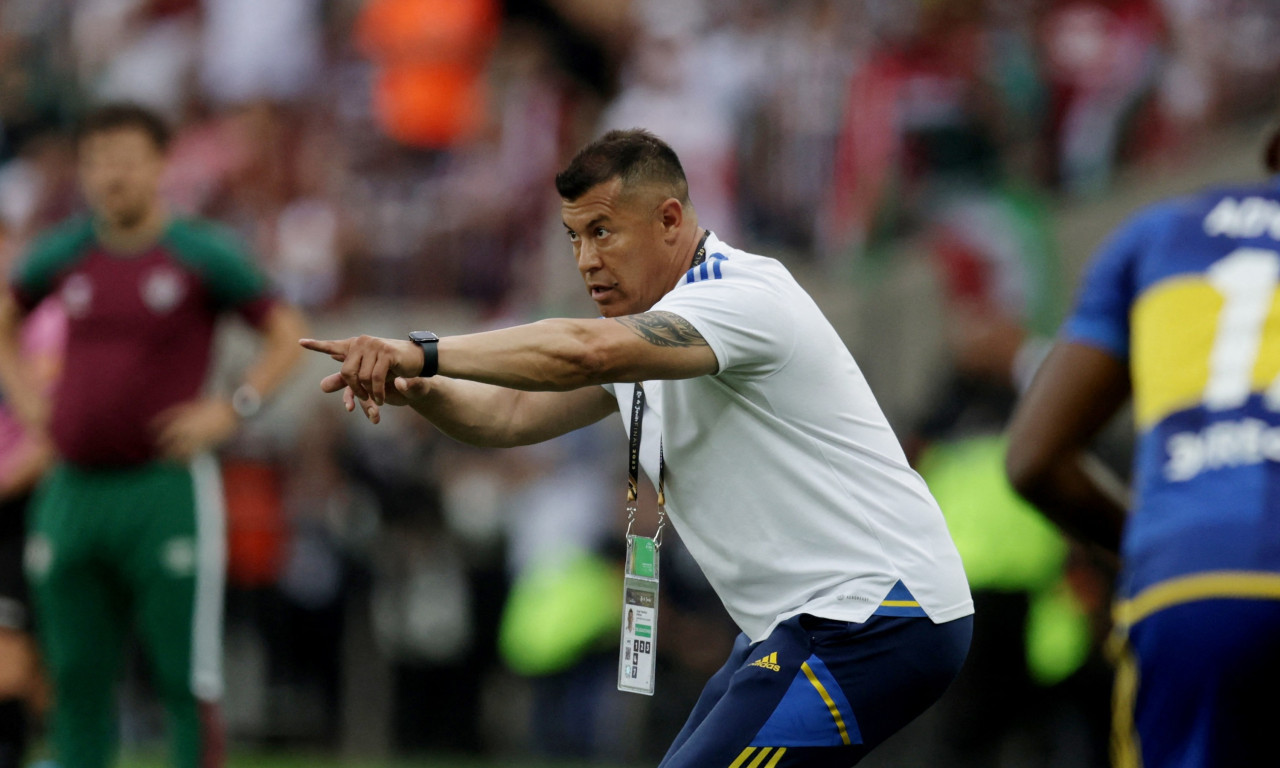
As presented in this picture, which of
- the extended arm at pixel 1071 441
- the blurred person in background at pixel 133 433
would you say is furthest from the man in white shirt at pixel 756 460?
the blurred person in background at pixel 133 433

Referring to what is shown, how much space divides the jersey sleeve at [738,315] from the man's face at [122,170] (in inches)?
148

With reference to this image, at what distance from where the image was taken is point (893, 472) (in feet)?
14.5

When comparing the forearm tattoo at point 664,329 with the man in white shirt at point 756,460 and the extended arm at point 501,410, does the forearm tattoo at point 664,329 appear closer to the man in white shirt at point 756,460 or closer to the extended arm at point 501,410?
the man in white shirt at point 756,460

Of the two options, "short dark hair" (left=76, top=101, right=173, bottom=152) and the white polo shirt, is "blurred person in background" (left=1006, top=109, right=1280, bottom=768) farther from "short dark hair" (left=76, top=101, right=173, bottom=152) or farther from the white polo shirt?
"short dark hair" (left=76, top=101, right=173, bottom=152)

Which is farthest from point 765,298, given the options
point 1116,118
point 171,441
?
point 1116,118

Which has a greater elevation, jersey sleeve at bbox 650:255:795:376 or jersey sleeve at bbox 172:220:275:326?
jersey sleeve at bbox 172:220:275:326

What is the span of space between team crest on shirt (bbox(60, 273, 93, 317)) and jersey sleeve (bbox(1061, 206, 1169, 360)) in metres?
5.06

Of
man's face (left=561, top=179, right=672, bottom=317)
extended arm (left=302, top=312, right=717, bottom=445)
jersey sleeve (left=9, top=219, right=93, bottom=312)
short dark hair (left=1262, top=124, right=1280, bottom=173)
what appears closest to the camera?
short dark hair (left=1262, top=124, right=1280, bottom=173)

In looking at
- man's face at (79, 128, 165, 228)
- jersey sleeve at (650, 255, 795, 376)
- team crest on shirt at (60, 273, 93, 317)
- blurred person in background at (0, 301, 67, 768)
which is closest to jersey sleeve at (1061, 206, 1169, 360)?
jersey sleeve at (650, 255, 795, 376)

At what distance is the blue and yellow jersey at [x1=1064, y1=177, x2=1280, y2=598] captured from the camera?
3.02 m

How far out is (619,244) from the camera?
462 cm

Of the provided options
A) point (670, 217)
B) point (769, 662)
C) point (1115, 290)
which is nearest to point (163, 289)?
point (670, 217)

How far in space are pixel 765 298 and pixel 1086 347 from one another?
1.02 meters

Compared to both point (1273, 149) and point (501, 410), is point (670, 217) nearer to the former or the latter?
point (501, 410)
